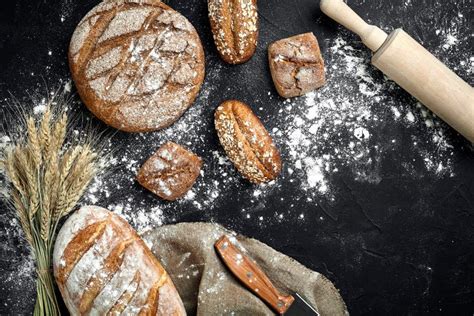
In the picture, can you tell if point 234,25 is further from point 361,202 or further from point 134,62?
point 361,202

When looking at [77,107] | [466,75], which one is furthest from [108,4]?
[466,75]

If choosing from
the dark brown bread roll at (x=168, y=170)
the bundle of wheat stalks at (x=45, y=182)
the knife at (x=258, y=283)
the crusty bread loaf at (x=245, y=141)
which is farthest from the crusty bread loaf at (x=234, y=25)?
the knife at (x=258, y=283)

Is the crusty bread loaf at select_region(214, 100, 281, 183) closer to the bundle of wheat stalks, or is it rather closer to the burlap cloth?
the burlap cloth

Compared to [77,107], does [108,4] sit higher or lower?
higher

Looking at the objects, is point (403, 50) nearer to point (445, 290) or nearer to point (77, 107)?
point (445, 290)

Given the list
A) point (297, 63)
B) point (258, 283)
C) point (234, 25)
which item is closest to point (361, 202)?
point (258, 283)

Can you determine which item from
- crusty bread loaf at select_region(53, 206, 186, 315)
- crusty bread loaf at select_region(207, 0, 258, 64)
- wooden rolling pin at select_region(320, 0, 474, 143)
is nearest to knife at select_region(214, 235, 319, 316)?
crusty bread loaf at select_region(53, 206, 186, 315)
